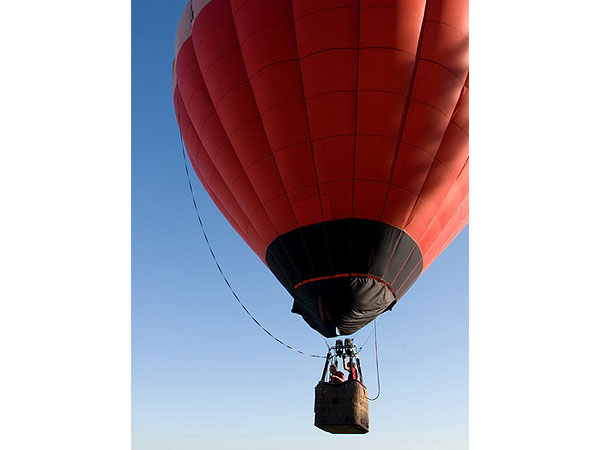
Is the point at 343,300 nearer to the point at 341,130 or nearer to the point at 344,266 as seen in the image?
the point at 344,266

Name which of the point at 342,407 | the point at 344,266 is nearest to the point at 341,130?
the point at 344,266

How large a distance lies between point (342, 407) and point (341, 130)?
2.71 metres

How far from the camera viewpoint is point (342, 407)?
5191mm

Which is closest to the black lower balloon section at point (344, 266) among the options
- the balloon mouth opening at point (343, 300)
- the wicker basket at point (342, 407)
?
the balloon mouth opening at point (343, 300)

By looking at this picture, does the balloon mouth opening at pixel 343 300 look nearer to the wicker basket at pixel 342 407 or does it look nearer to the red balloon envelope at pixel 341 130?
the red balloon envelope at pixel 341 130

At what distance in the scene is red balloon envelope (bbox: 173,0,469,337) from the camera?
4.97 meters

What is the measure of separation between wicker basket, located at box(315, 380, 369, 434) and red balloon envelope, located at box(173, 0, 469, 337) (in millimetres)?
668

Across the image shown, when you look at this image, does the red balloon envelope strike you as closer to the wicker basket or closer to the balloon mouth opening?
the balloon mouth opening

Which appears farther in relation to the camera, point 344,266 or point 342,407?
point 344,266

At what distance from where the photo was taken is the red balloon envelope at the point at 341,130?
16.3ft

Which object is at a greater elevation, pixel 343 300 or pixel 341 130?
pixel 341 130

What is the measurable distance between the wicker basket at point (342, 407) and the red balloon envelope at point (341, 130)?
0.67 metres
